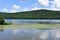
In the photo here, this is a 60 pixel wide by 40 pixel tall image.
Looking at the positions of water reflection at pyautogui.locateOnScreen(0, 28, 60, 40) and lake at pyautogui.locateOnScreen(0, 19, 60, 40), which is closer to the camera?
water reflection at pyautogui.locateOnScreen(0, 28, 60, 40)

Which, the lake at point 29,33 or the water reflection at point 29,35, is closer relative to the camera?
the water reflection at point 29,35

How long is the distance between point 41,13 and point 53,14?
13.6 feet

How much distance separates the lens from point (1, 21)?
16750 millimetres

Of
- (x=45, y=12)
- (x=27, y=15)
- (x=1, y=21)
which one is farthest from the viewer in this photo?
(x=45, y=12)

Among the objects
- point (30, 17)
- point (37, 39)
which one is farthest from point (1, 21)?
point (30, 17)

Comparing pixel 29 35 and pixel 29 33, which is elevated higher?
pixel 29 35

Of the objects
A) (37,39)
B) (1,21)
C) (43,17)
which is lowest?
(43,17)

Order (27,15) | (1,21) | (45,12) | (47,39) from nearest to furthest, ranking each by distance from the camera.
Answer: (47,39), (1,21), (27,15), (45,12)

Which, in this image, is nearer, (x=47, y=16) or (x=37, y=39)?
(x=37, y=39)

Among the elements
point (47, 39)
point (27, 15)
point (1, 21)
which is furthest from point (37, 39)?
point (27, 15)

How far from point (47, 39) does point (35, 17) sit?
143 ft

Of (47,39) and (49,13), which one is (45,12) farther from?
(47,39)

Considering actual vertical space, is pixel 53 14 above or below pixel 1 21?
below

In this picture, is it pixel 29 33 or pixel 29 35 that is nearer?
pixel 29 35
